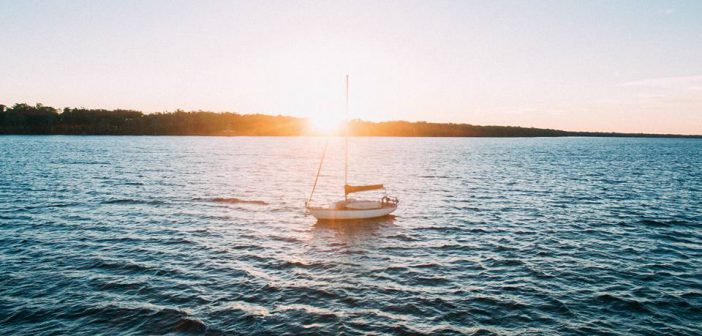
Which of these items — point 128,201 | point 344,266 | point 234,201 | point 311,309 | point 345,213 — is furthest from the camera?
point 234,201

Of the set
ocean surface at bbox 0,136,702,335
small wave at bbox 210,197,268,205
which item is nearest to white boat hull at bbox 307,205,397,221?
ocean surface at bbox 0,136,702,335

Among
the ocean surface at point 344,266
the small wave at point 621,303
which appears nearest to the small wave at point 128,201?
Result: the ocean surface at point 344,266

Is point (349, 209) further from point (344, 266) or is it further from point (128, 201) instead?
point (128, 201)

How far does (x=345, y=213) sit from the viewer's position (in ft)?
129

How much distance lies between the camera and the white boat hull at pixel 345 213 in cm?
3894

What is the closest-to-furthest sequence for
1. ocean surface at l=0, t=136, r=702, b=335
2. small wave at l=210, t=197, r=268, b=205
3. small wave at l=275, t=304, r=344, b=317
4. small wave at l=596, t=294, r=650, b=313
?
1. ocean surface at l=0, t=136, r=702, b=335
2. small wave at l=275, t=304, r=344, b=317
3. small wave at l=596, t=294, r=650, b=313
4. small wave at l=210, t=197, r=268, b=205

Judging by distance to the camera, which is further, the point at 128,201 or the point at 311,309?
the point at 128,201

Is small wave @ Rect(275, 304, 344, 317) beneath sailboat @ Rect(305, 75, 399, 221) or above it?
beneath

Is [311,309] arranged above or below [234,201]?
below

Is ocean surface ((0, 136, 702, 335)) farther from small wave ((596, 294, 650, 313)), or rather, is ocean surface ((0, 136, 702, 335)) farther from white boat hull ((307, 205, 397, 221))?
white boat hull ((307, 205, 397, 221))

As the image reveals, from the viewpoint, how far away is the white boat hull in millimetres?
38938

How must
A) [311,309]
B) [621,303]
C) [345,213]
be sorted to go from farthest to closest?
1. [345,213]
2. [621,303]
3. [311,309]

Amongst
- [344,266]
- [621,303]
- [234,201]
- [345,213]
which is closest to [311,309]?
[344,266]

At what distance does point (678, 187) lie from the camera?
6438cm
